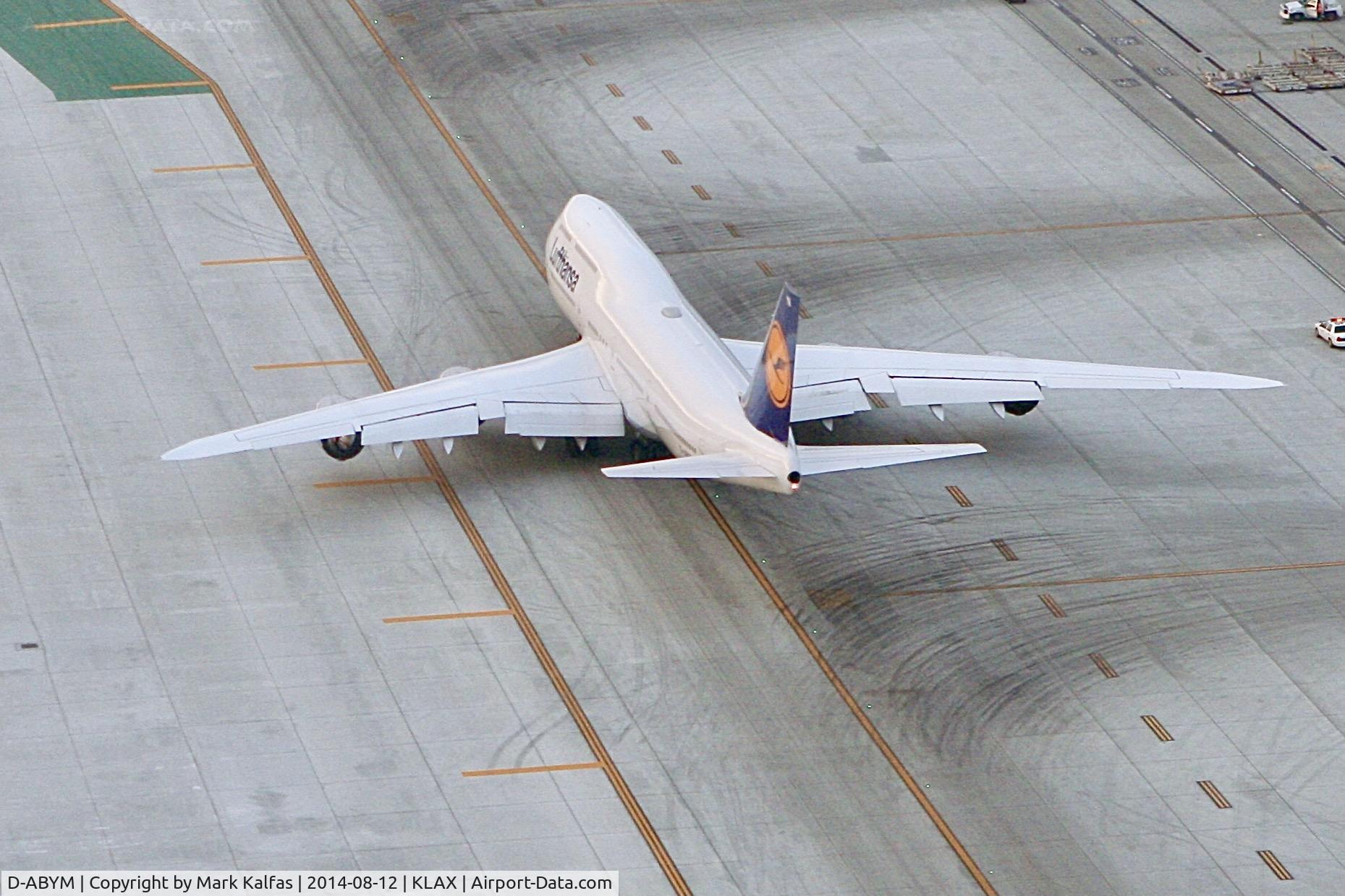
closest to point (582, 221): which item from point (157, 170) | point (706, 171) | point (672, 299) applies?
point (672, 299)

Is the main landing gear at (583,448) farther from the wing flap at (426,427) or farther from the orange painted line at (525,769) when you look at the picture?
the orange painted line at (525,769)

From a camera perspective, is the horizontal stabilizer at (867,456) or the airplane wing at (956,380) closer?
the horizontal stabilizer at (867,456)

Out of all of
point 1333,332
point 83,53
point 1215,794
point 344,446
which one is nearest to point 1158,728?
point 1215,794

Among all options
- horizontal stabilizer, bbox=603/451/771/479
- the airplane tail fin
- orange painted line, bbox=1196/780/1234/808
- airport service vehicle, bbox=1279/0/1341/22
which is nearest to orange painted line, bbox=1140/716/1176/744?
orange painted line, bbox=1196/780/1234/808

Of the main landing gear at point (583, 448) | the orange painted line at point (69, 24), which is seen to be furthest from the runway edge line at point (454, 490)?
the main landing gear at point (583, 448)

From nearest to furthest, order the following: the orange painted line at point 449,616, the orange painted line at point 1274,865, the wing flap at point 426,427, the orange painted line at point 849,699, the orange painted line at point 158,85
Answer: the orange painted line at point 1274,865
the orange painted line at point 849,699
the orange painted line at point 449,616
the wing flap at point 426,427
the orange painted line at point 158,85

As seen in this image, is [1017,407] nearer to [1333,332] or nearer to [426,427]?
[1333,332]
